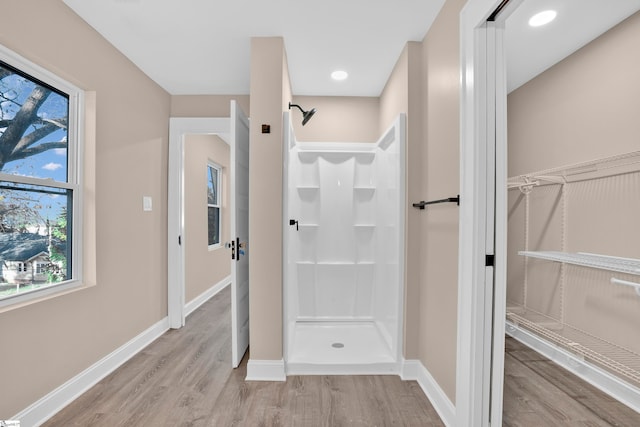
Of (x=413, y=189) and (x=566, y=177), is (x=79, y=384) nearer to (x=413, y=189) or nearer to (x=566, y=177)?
(x=413, y=189)

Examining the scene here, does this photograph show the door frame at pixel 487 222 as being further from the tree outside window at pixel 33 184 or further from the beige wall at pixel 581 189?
the tree outside window at pixel 33 184

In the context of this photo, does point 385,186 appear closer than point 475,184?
No

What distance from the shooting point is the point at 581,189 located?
7.52ft

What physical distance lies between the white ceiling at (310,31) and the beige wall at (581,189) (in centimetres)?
18

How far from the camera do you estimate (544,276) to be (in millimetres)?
2609

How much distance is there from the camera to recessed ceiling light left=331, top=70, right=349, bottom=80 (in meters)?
2.81

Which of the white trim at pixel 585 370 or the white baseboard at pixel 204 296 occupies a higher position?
the white trim at pixel 585 370

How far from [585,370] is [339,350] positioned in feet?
5.59

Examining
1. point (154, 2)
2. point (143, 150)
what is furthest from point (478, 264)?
point (143, 150)

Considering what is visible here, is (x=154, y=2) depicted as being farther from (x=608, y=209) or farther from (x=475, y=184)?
(x=608, y=209)

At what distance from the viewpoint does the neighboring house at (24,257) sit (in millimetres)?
1734

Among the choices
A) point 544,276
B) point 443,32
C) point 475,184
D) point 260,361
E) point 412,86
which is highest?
point 443,32

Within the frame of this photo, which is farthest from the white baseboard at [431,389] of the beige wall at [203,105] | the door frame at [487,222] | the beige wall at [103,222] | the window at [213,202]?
the window at [213,202]

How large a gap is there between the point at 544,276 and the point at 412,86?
1865 mm
